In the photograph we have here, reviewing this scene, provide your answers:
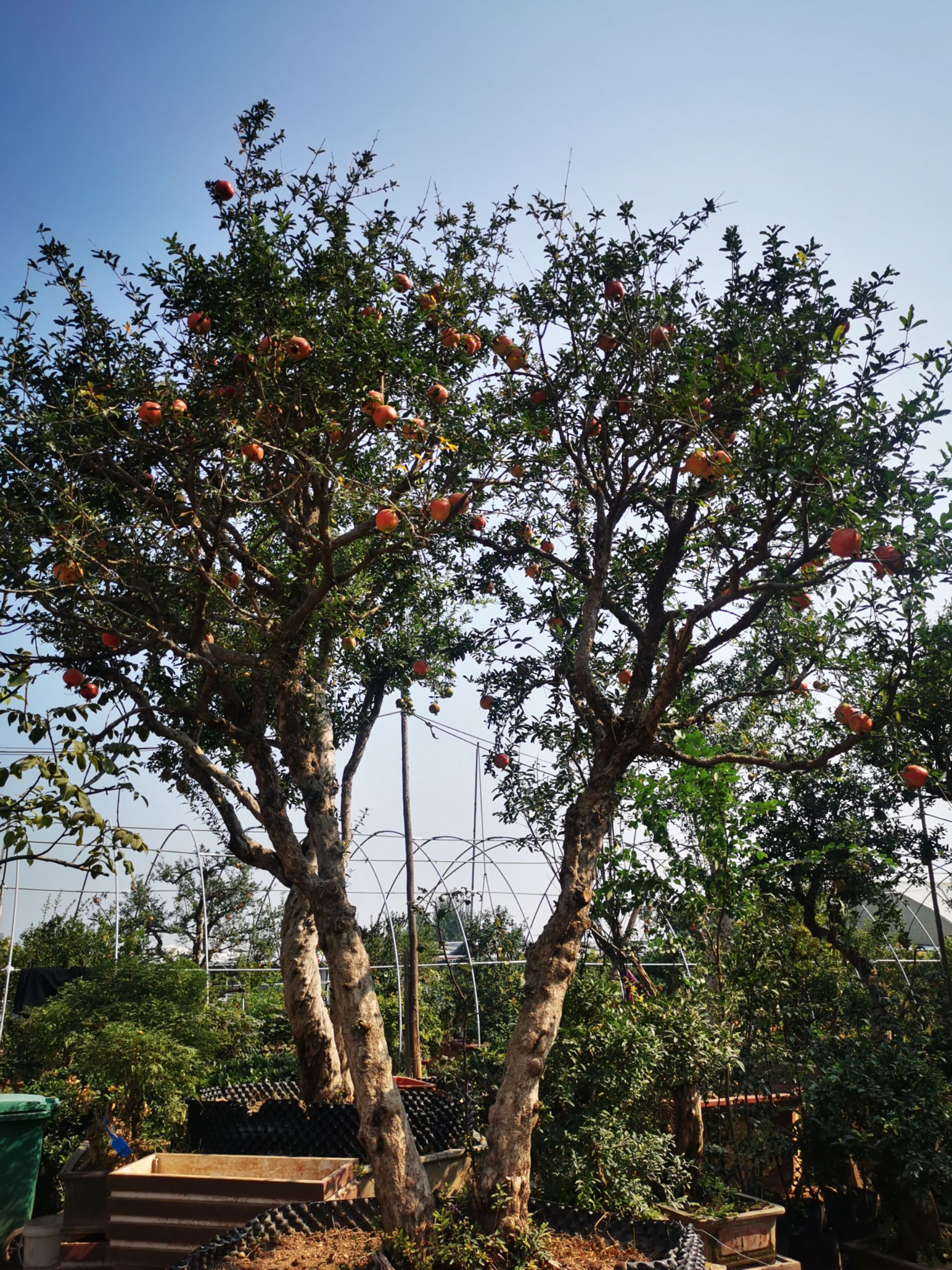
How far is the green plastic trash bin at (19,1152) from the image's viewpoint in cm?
566

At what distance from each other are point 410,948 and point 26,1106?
2988 millimetres

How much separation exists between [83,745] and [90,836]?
9.08 meters

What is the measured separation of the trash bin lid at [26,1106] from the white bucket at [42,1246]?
0.62 metres

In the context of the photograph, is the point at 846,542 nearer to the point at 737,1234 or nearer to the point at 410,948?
the point at 737,1234

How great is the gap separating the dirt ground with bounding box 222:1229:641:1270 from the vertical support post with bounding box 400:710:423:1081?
288 cm

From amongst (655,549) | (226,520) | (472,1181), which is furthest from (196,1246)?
(655,549)

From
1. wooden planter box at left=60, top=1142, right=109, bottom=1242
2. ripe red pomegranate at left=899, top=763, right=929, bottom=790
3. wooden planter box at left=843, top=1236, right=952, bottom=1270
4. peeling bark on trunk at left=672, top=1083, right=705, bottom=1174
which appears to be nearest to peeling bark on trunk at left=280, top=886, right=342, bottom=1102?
wooden planter box at left=60, top=1142, right=109, bottom=1242

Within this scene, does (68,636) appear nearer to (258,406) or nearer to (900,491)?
(258,406)

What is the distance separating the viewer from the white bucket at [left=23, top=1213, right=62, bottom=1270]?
5.26 metres

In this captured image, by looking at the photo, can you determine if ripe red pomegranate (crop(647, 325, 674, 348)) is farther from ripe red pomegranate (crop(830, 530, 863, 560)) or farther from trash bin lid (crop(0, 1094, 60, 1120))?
trash bin lid (crop(0, 1094, 60, 1120))

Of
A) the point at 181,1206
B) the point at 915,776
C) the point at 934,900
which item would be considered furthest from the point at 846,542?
the point at 934,900

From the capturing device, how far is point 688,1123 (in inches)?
206

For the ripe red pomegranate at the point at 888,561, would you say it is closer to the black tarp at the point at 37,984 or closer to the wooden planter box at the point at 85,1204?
the wooden planter box at the point at 85,1204

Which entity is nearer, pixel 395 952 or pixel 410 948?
pixel 410 948
